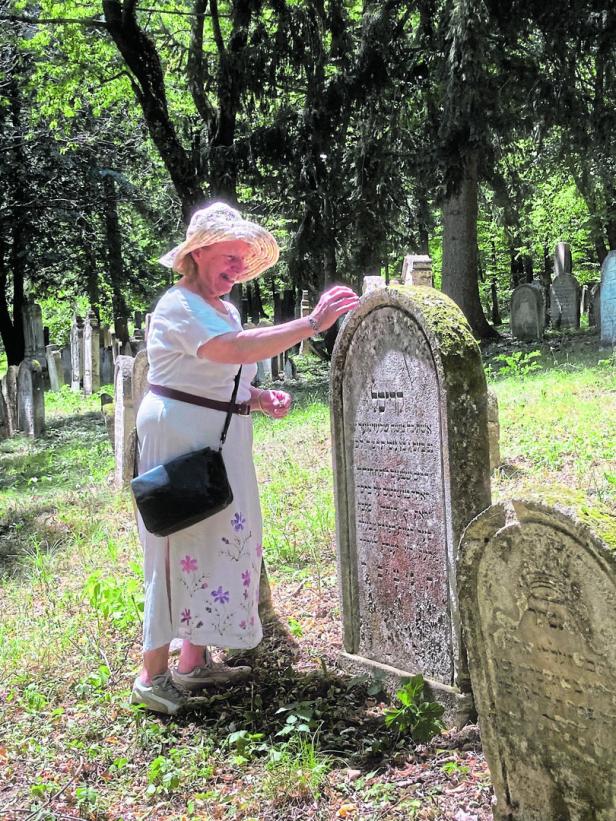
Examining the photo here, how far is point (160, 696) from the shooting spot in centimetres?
334

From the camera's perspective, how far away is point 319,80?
12516mm

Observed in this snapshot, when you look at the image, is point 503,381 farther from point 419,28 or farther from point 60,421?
point 60,421

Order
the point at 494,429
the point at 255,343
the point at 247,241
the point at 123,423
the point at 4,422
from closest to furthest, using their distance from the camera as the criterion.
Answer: the point at 255,343 < the point at 247,241 < the point at 494,429 < the point at 123,423 < the point at 4,422

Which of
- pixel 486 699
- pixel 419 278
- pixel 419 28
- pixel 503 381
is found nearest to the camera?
pixel 486 699

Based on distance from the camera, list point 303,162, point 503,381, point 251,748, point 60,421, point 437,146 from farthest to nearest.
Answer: point 60,421
point 303,162
point 437,146
point 503,381
point 251,748

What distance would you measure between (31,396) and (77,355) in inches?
307

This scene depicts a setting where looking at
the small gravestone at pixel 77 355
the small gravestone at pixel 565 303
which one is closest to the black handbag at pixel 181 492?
the small gravestone at pixel 565 303

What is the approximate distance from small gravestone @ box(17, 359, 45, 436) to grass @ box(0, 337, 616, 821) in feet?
19.1

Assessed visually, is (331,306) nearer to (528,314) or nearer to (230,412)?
(230,412)

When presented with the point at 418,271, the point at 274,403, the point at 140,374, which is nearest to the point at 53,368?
the point at 140,374

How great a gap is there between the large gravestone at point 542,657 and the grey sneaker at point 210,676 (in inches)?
61.6

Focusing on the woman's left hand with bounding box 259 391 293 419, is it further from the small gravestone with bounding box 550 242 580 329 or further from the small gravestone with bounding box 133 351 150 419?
the small gravestone with bounding box 550 242 580 329

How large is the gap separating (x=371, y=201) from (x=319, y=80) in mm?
2115

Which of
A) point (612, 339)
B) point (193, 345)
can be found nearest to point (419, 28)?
point (612, 339)
